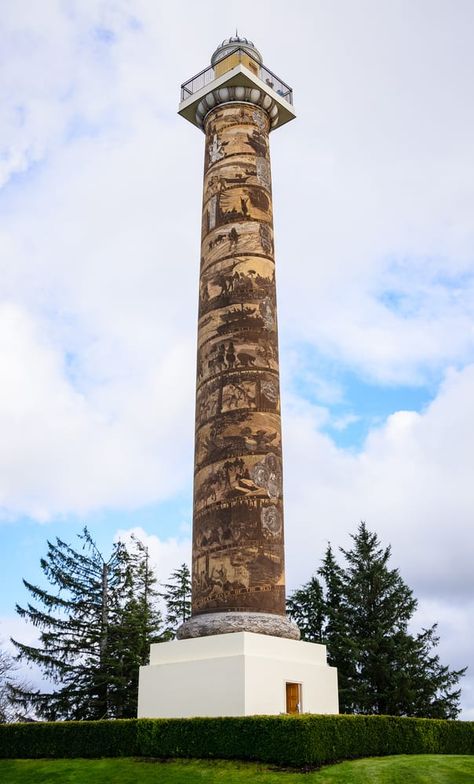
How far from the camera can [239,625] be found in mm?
14352

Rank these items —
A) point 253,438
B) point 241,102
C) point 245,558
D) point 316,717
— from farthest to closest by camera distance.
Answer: point 241,102 → point 253,438 → point 245,558 → point 316,717

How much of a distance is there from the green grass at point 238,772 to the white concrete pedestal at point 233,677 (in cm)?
135

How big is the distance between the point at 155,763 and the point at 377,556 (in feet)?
55.6

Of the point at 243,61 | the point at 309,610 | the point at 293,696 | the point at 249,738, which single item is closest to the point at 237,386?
the point at 293,696

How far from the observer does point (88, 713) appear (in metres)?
25.7

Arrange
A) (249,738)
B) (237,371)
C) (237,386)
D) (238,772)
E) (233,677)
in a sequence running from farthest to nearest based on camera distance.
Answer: (237,371), (237,386), (233,677), (249,738), (238,772)

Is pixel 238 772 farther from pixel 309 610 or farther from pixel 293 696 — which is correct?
pixel 309 610

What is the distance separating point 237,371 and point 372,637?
13228mm

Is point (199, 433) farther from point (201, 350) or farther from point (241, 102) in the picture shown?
point (241, 102)

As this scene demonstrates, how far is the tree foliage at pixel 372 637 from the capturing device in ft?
81.6

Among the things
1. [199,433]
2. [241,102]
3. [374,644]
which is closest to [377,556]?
[374,644]

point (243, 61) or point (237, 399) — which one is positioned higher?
point (243, 61)

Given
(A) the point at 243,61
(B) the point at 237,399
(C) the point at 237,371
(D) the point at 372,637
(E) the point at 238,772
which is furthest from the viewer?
(D) the point at 372,637

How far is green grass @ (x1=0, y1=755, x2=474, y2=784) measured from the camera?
11062mm
